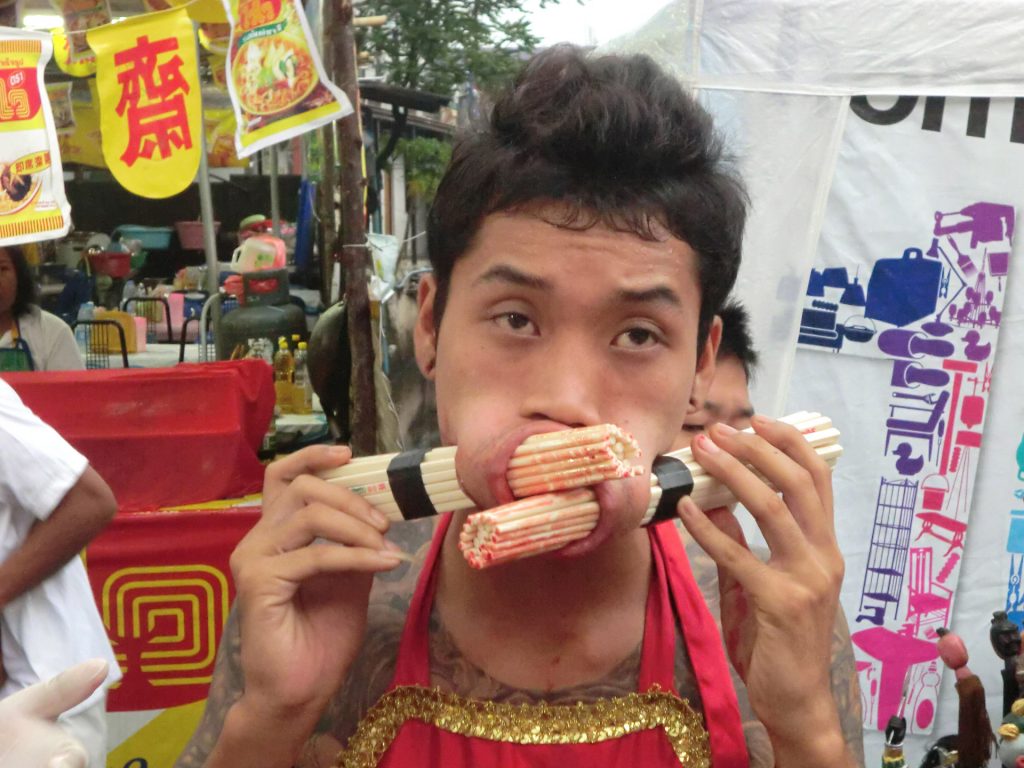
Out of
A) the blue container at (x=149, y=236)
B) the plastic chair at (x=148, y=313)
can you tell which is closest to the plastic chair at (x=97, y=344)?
the plastic chair at (x=148, y=313)

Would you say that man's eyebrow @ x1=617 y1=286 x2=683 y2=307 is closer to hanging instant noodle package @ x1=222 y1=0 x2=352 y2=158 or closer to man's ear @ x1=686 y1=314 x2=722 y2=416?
man's ear @ x1=686 y1=314 x2=722 y2=416

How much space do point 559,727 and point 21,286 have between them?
467cm

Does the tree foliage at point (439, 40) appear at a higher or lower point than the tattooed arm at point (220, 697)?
higher

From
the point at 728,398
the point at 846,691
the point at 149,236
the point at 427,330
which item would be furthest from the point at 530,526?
the point at 149,236

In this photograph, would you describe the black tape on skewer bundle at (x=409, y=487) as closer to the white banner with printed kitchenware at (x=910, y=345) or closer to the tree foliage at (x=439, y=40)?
the white banner with printed kitchenware at (x=910, y=345)

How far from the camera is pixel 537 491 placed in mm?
1308

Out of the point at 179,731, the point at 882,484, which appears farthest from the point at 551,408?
the point at 179,731

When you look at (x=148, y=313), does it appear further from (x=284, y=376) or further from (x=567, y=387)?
(x=567, y=387)

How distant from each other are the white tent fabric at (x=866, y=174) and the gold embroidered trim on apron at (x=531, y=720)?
2.48m

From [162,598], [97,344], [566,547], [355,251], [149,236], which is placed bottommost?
[162,598]

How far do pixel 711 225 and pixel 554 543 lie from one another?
556mm

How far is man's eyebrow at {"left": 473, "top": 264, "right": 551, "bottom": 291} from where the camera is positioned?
56.4 inches

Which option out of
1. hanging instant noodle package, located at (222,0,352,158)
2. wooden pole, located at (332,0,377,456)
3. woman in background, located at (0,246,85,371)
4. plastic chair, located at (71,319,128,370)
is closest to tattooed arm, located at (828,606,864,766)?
hanging instant noodle package, located at (222,0,352,158)

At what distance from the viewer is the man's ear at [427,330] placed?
5.47ft
